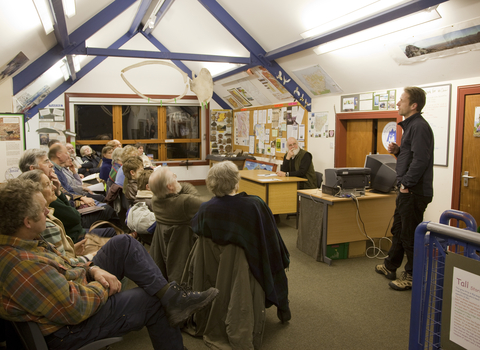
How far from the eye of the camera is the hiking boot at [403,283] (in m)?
3.21

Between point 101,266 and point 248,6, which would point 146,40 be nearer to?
point 248,6

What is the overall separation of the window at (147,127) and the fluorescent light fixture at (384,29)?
5.41 metres

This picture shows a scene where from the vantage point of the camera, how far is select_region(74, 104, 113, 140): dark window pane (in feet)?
28.5

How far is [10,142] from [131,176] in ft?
5.52

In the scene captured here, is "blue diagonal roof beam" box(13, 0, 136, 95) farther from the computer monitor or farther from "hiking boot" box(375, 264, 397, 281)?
"hiking boot" box(375, 264, 397, 281)

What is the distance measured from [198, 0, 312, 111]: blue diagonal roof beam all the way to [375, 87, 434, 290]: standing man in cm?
327

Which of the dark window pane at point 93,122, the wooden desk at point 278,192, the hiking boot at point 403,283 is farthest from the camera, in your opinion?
the dark window pane at point 93,122

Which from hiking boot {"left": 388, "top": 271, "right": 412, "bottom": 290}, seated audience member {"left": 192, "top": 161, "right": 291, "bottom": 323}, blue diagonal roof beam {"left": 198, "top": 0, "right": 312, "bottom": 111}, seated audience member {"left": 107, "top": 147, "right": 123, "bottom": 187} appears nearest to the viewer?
seated audience member {"left": 192, "top": 161, "right": 291, "bottom": 323}

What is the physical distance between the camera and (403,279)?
10.8 feet

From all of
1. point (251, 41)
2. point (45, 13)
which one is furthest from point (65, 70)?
point (251, 41)

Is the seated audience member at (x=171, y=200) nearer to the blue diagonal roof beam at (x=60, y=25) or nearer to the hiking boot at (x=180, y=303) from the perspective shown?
the hiking boot at (x=180, y=303)

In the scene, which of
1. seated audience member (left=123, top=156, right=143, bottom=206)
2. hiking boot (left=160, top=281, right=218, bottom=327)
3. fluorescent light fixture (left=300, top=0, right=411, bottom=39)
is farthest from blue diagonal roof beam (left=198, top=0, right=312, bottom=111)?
hiking boot (left=160, top=281, right=218, bottom=327)

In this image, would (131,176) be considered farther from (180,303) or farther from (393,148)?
(393,148)

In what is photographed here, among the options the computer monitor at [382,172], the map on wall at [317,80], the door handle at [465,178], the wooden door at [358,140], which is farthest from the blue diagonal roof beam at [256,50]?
the door handle at [465,178]
